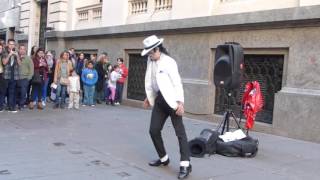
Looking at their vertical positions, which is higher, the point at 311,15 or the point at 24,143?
the point at 311,15

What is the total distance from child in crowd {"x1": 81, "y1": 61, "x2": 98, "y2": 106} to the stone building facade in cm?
144

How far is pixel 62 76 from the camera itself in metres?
13.3

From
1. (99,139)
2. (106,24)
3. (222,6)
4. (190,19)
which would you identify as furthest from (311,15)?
(106,24)

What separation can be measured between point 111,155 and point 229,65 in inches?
92.1

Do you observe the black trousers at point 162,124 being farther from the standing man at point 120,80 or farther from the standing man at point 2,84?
the standing man at point 120,80

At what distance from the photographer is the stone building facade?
952cm

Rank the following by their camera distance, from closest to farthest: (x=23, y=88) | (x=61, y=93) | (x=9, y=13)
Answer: (x=23, y=88), (x=61, y=93), (x=9, y=13)

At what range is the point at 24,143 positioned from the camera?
806cm

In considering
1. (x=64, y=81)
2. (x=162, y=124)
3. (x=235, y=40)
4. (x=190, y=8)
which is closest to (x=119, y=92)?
(x=64, y=81)

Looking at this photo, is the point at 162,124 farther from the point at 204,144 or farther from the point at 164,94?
the point at 204,144

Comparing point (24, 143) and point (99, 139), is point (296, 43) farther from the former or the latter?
point (24, 143)

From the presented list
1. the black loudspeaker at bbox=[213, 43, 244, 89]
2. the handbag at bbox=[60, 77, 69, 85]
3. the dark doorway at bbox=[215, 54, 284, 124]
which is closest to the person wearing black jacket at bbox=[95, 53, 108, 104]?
the handbag at bbox=[60, 77, 69, 85]

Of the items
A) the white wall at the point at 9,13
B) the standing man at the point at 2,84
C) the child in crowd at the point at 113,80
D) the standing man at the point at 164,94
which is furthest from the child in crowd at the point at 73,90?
the white wall at the point at 9,13

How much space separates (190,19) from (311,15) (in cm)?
392
